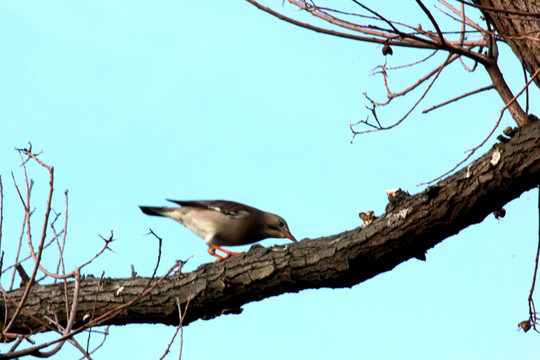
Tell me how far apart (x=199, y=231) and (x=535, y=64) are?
14.0ft

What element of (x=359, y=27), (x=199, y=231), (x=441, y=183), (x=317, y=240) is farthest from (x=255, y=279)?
(x=199, y=231)

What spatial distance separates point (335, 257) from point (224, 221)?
2.95 m

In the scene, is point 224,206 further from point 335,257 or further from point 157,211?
point 335,257

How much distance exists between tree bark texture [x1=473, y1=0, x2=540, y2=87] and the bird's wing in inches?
152

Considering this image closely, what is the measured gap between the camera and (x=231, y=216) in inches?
294

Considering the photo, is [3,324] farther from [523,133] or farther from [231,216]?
[523,133]

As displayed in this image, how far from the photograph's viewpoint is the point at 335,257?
4.62 metres

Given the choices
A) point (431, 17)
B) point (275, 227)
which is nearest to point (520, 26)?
point (431, 17)

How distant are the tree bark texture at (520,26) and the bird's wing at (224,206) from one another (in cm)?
385

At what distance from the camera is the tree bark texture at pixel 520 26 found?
15.0 ft

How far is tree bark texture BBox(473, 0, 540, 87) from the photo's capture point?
4.57 metres

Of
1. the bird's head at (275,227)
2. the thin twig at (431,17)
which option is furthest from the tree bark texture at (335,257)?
the bird's head at (275,227)

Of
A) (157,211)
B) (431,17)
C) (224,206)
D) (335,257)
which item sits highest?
(157,211)

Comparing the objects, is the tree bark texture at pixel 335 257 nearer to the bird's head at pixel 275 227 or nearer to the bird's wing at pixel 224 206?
the bird's wing at pixel 224 206
